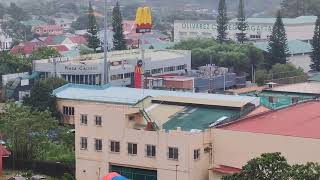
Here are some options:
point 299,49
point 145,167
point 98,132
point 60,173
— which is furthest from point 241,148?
point 299,49

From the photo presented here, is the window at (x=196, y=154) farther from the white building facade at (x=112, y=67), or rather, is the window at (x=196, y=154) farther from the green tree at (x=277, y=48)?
the green tree at (x=277, y=48)

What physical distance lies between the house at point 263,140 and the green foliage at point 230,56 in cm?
2525

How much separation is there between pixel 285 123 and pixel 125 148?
14.8 feet

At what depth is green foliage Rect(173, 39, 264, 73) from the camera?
47.7 m

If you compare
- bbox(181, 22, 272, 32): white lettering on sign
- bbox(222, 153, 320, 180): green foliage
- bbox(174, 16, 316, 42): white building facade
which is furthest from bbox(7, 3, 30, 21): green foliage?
bbox(222, 153, 320, 180): green foliage

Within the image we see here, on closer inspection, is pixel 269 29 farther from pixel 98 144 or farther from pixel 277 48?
pixel 98 144

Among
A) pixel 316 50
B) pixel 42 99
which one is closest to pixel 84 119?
pixel 42 99

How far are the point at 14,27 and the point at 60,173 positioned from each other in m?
63.8

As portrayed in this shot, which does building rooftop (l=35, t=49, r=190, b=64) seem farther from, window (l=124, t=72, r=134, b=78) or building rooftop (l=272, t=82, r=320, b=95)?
building rooftop (l=272, t=82, r=320, b=95)

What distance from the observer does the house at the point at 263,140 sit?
20031mm

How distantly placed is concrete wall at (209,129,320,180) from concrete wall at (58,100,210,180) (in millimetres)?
420

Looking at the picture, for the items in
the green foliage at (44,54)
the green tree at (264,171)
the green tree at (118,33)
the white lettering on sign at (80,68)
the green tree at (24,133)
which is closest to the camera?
the green tree at (264,171)

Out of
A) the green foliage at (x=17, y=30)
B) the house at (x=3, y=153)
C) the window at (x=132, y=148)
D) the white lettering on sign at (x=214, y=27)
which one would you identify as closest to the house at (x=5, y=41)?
the green foliage at (x=17, y=30)

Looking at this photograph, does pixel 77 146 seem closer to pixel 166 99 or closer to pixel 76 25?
pixel 166 99
